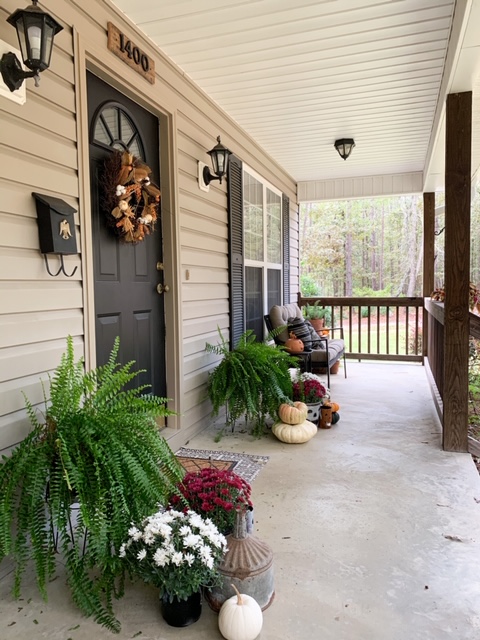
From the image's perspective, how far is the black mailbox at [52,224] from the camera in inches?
78.0

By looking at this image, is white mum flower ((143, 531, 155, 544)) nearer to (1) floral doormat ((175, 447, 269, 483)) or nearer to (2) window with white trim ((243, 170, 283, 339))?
Answer: (1) floral doormat ((175, 447, 269, 483))

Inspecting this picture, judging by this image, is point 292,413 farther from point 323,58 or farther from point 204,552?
point 323,58

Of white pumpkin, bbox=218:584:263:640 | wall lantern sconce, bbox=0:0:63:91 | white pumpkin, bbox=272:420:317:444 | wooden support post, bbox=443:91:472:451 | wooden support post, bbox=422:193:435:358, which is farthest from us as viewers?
wooden support post, bbox=422:193:435:358

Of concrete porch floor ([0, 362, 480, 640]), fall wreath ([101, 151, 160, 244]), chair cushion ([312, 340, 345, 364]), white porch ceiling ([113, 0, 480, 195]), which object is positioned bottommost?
concrete porch floor ([0, 362, 480, 640])

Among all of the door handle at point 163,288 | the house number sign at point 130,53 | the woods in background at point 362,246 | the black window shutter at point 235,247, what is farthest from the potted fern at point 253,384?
the woods in background at point 362,246

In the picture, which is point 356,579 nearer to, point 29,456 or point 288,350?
point 29,456

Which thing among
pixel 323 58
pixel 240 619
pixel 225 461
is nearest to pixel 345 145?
pixel 323 58

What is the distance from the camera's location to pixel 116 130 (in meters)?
2.73

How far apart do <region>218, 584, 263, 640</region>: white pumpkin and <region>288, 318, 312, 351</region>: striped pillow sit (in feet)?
11.3

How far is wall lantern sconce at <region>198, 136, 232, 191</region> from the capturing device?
11.7 ft

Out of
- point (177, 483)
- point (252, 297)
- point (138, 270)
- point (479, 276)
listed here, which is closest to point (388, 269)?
point (479, 276)

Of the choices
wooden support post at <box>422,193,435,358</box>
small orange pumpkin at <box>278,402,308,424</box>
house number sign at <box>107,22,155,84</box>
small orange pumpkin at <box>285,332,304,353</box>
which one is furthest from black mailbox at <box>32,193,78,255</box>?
wooden support post at <box>422,193,435,358</box>

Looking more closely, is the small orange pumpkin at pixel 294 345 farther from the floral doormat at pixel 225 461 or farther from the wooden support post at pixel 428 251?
the wooden support post at pixel 428 251

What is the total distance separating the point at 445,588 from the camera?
1708mm
